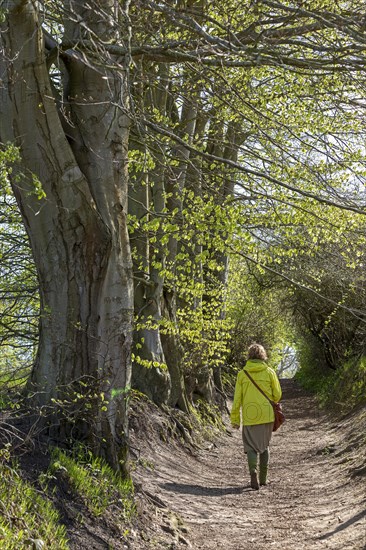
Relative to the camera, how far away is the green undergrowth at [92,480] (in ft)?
19.9

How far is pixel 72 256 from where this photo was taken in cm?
707

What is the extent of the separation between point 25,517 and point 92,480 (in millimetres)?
1518

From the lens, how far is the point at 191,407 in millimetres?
14445

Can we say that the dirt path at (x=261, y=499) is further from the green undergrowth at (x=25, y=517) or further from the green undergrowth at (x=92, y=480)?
Result: the green undergrowth at (x=25, y=517)

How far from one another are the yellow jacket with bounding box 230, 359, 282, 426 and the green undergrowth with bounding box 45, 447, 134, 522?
3.32 meters

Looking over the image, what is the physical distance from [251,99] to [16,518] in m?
7.90

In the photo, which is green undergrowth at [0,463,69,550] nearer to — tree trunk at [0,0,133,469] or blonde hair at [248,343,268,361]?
tree trunk at [0,0,133,469]

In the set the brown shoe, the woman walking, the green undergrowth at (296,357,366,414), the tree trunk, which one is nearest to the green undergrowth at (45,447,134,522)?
the tree trunk

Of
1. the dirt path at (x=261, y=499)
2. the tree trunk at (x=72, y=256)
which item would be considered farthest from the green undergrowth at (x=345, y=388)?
the tree trunk at (x=72, y=256)

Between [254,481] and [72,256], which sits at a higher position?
[72,256]

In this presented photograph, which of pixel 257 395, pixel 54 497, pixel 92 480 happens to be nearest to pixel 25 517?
pixel 54 497

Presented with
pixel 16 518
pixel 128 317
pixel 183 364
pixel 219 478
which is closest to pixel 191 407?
pixel 183 364

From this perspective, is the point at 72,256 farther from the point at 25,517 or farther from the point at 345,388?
the point at 345,388

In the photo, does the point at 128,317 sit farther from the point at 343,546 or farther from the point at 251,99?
the point at 251,99
